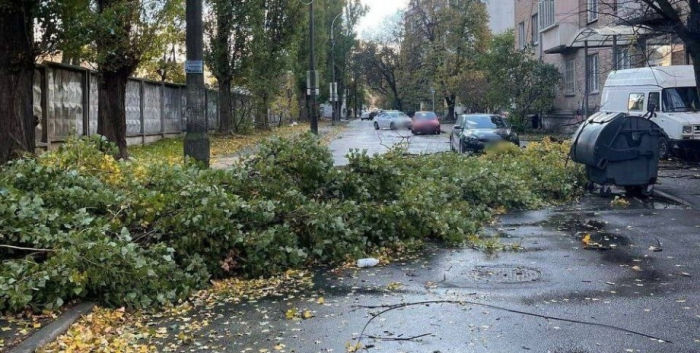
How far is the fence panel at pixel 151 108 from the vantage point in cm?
2662

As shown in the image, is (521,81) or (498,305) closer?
(498,305)

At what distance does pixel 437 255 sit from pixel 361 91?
100623 mm

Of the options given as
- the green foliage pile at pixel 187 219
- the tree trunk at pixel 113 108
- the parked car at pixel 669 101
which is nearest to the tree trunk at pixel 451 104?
the parked car at pixel 669 101

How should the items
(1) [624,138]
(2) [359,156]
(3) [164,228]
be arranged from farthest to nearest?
(1) [624,138]
(2) [359,156]
(3) [164,228]

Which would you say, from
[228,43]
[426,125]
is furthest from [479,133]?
[426,125]

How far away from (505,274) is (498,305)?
1417 millimetres

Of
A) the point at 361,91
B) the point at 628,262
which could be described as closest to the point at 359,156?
the point at 628,262

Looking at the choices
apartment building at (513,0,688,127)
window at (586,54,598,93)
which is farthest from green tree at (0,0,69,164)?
window at (586,54,598,93)

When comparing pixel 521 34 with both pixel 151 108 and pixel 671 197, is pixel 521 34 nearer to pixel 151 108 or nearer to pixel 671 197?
pixel 151 108

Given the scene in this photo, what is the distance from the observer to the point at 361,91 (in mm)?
109062

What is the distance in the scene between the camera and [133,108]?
25.2 m

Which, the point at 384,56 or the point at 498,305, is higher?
the point at 384,56

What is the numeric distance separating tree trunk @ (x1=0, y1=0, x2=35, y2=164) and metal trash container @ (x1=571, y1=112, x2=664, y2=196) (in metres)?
10.2

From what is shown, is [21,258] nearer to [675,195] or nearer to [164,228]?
[164,228]
